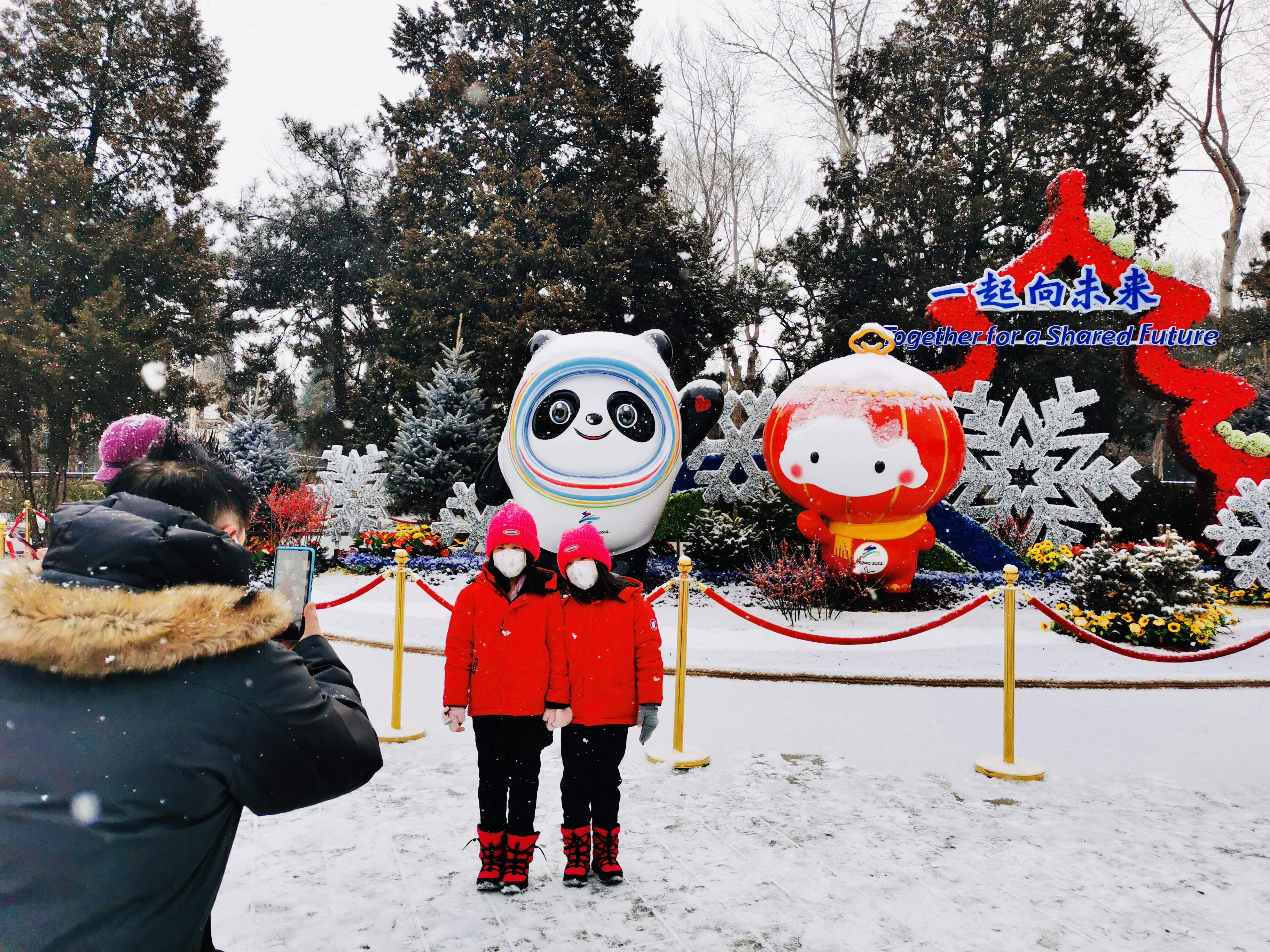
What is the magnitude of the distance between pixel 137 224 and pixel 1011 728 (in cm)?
2339

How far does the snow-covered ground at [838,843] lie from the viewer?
3.20m

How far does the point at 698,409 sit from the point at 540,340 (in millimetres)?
1827

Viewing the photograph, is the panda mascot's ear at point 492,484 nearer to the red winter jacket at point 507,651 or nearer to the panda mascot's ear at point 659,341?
the panda mascot's ear at point 659,341

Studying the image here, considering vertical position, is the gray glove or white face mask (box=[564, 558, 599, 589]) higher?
white face mask (box=[564, 558, 599, 589])

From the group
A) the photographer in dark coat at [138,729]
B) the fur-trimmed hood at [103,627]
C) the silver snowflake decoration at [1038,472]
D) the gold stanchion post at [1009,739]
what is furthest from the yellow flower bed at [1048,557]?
the fur-trimmed hood at [103,627]

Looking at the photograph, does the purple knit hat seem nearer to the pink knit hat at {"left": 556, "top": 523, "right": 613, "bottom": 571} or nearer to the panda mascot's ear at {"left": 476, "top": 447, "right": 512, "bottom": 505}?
the pink knit hat at {"left": 556, "top": 523, "right": 613, "bottom": 571}

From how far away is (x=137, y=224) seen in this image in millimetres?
21609

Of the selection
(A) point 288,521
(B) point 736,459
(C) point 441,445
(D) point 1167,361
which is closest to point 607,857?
(B) point 736,459

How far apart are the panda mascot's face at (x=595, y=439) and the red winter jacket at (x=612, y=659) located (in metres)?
4.26

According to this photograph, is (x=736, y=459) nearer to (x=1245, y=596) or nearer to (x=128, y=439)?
(x=1245, y=596)

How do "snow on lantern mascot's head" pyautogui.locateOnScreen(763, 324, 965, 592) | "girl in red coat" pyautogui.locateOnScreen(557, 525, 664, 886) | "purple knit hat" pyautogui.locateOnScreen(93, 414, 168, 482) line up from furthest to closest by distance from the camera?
"snow on lantern mascot's head" pyautogui.locateOnScreen(763, 324, 965, 592)
"girl in red coat" pyautogui.locateOnScreen(557, 525, 664, 886)
"purple knit hat" pyautogui.locateOnScreen(93, 414, 168, 482)

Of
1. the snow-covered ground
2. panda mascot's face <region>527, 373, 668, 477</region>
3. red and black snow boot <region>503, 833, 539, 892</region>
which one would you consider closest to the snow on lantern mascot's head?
panda mascot's face <region>527, 373, 668, 477</region>

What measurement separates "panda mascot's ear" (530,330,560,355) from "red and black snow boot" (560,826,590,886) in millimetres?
6100

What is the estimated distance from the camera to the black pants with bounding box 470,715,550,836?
11.5ft
